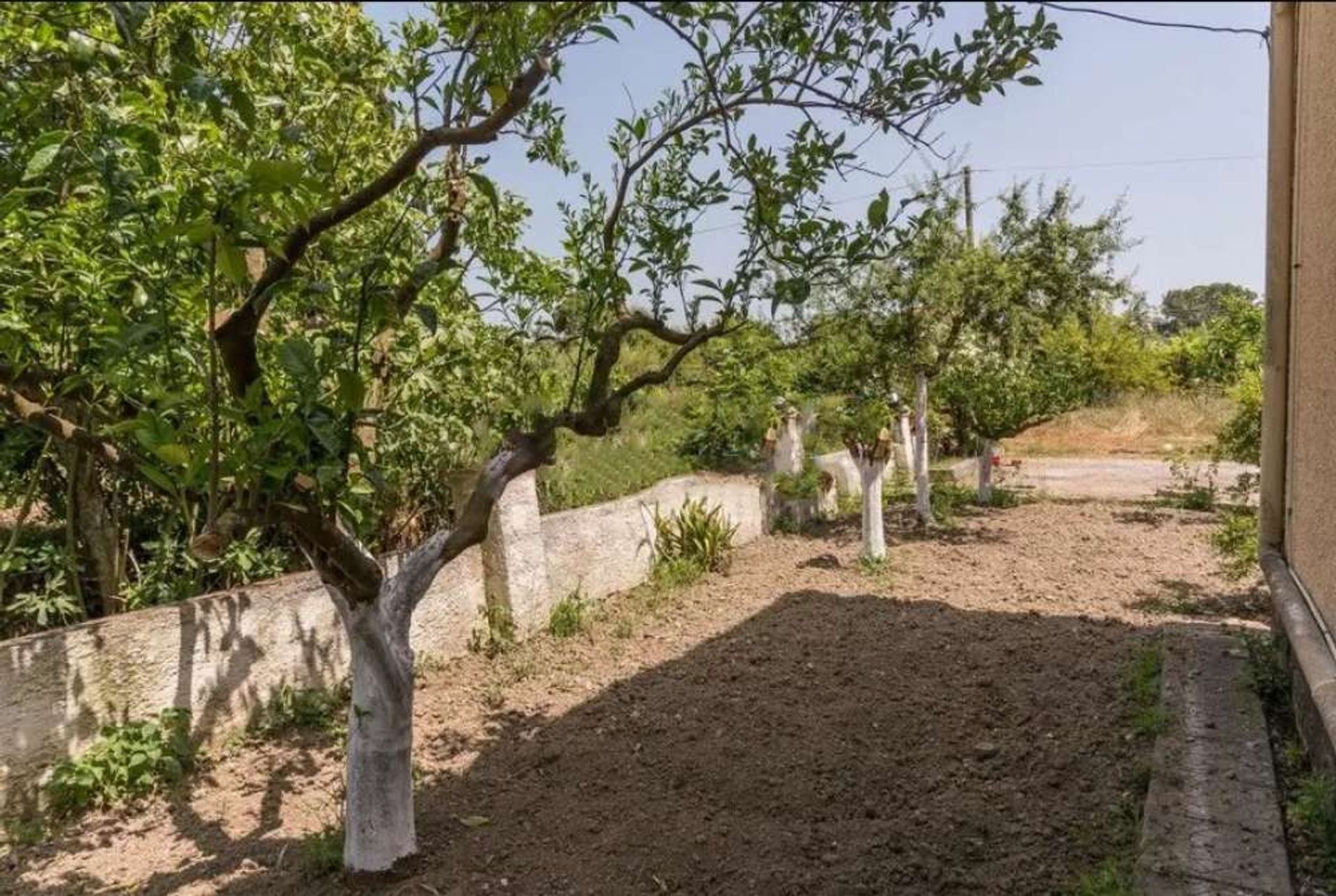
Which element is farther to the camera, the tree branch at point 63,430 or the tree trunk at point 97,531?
the tree trunk at point 97,531

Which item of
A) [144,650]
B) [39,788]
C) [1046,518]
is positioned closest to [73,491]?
[144,650]

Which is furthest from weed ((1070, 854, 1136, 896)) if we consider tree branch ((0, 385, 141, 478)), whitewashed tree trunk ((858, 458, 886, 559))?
whitewashed tree trunk ((858, 458, 886, 559))

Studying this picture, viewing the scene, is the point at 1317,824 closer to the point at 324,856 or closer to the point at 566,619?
the point at 324,856

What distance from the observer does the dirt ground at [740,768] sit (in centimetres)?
305

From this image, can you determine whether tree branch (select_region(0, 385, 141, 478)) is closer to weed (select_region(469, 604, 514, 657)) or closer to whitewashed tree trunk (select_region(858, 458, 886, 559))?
weed (select_region(469, 604, 514, 657))

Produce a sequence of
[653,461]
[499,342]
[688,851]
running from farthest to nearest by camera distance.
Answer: [653,461], [499,342], [688,851]

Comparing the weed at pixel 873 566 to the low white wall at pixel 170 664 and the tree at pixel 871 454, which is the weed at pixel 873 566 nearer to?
the tree at pixel 871 454

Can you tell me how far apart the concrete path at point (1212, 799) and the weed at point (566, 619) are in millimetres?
3695

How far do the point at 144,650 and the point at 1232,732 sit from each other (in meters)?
5.02

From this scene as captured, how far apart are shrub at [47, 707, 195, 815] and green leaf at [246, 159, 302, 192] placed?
347 cm

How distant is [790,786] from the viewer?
11.8 feet

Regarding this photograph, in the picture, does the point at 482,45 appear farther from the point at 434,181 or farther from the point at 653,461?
the point at 653,461

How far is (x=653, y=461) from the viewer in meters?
8.98

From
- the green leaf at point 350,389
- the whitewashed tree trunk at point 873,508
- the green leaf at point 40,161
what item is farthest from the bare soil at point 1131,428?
the green leaf at point 40,161
